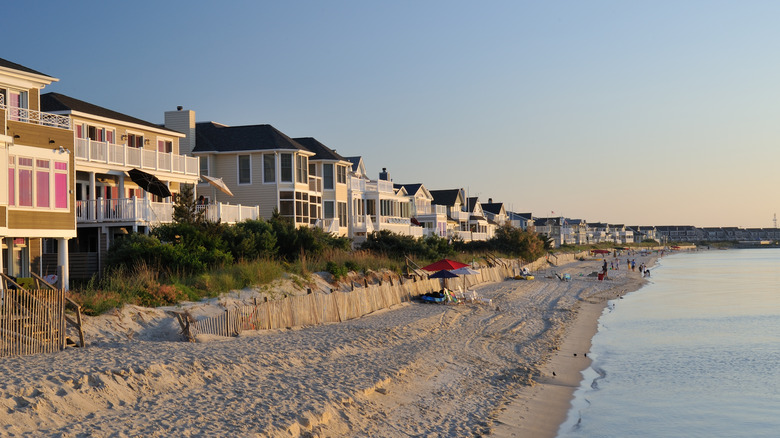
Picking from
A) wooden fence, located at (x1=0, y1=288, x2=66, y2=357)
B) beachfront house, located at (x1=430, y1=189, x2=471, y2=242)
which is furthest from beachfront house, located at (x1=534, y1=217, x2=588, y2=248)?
wooden fence, located at (x1=0, y1=288, x2=66, y2=357)

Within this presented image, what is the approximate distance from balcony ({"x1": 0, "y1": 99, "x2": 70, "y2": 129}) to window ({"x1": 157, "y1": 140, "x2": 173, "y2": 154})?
38.5 feet

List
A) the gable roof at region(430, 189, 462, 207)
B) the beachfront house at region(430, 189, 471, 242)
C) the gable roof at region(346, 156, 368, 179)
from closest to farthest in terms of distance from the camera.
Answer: the gable roof at region(346, 156, 368, 179) → the beachfront house at region(430, 189, 471, 242) → the gable roof at region(430, 189, 462, 207)

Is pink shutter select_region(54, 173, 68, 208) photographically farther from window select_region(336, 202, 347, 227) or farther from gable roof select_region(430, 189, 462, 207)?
gable roof select_region(430, 189, 462, 207)

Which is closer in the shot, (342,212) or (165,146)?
(165,146)

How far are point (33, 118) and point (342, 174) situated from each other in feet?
88.7

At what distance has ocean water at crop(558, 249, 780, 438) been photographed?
15570mm

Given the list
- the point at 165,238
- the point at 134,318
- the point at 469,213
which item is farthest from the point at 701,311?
the point at 469,213

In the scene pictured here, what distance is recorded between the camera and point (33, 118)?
2084cm

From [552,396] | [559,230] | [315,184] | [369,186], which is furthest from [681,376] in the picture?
[559,230]

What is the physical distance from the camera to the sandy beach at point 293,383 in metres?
10.7

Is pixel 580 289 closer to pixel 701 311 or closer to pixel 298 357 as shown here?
pixel 701 311

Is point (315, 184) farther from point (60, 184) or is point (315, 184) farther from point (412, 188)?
point (412, 188)

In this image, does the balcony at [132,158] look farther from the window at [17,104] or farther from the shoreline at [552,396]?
the shoreline at [552,396]

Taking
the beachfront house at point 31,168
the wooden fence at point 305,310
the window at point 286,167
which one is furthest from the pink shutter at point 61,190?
the window at point 286,167
